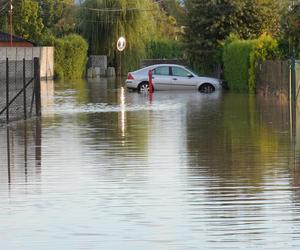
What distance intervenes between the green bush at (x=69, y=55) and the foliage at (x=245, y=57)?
82.8 feet

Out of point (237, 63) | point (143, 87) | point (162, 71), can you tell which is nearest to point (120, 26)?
point (143, 87)

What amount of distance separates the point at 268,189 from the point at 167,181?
166 cm

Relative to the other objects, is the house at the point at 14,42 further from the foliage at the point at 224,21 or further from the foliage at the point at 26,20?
the foliage at the point at 224,21

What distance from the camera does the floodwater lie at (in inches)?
431

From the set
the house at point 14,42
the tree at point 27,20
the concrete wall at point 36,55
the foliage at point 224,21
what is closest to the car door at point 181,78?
the foliage at point 224,21

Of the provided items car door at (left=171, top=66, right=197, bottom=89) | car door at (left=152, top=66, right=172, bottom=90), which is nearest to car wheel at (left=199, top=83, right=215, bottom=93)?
car door at (left=171, top=66, right=197, bottom=89)

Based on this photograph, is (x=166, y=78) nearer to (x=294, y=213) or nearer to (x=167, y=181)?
(x=167, y=181)

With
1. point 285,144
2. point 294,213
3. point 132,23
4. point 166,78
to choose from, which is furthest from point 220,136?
point 132,23

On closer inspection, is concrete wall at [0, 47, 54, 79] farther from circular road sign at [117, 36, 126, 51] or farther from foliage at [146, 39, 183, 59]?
foliage at [146, 39, 183, 59]

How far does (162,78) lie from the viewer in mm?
46812

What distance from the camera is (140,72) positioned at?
157 feet

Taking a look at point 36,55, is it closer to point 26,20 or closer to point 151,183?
point 26,20

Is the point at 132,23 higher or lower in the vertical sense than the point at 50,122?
higher

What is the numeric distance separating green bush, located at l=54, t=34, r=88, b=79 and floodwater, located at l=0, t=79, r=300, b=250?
4506 centimetres
